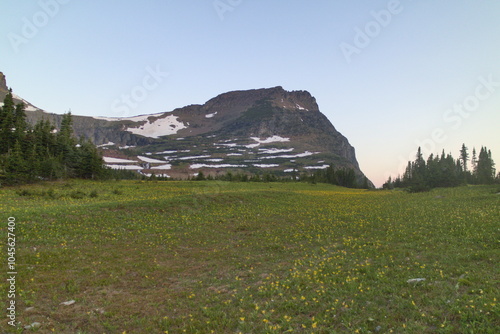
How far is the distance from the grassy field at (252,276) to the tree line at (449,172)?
226 feet

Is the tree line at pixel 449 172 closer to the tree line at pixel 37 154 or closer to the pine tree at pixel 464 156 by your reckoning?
the pine tree at pixel 464 156

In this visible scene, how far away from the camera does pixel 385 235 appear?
20469 millimetres

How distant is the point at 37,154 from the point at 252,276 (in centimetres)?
6726

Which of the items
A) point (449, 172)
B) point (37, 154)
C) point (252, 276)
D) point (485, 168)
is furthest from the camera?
point (485, 168)

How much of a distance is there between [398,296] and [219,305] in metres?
6.39

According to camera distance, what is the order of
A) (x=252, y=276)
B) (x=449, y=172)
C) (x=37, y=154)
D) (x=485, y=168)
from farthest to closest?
(x=485, y=168), (x=449, y=172), (x=37, y=154), (x=252, y=276)

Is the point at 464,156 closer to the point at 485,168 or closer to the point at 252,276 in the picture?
the point at 485,168

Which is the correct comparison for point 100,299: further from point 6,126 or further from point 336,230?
point 6,126

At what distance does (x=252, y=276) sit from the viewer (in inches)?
525

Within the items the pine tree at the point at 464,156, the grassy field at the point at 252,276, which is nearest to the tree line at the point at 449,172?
the pine tree at the point at 464,156

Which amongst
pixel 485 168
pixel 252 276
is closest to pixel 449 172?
pixel 485 168

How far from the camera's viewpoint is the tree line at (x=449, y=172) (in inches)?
3324

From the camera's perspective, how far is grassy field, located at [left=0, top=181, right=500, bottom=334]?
857 centimetres

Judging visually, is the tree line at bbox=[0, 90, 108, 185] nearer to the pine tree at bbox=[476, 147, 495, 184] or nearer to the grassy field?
the grassy field
